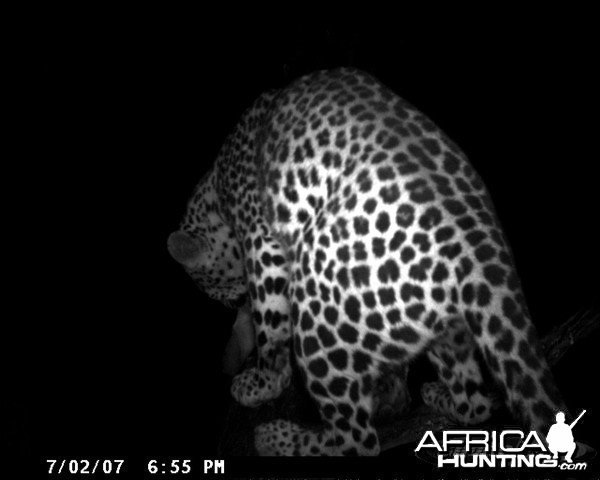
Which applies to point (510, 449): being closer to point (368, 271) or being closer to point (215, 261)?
point (368, 271)

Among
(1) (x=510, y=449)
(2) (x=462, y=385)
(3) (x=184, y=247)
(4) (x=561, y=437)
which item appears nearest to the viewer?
(4) (x=561, y=437)

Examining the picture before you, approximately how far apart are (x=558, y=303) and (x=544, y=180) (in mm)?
509

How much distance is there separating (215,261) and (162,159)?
1.64 feet

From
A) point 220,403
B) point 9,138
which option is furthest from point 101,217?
point 220,403

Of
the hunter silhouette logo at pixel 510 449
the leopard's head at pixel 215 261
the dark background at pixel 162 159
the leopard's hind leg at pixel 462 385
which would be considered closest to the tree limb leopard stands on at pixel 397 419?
the leopard's hind leg at pixel 462 385

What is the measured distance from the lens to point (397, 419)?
2168 millimetres

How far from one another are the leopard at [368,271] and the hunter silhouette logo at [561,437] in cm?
2

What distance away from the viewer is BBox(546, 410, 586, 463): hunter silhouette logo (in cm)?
144

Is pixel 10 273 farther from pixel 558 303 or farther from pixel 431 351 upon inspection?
pixel 558 303

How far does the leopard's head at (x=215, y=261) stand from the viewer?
2.67 metres

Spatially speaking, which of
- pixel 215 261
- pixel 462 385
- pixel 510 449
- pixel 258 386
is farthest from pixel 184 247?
pixel 510 449

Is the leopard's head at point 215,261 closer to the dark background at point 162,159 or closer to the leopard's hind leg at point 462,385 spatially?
the dark background at point 162,159

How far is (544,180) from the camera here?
255 cm

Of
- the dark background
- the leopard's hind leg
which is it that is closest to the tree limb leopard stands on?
the leopard's hind leg
